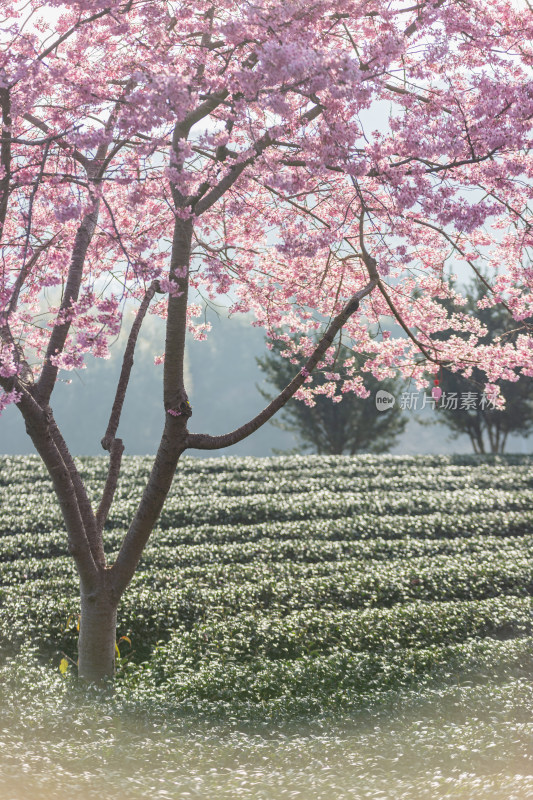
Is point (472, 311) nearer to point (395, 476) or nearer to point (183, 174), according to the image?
point (395, 476)

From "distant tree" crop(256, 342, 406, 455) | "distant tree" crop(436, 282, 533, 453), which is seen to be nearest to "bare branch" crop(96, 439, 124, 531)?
"distant tree" crop(256, 342, 406, 455)

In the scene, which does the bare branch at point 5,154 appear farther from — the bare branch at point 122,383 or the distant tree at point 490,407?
the distant tree at point 490,407

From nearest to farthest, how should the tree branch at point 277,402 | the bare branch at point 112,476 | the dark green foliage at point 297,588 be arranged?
the tree branch at point 277,402, the dark green foliage at point 297,588, the bare branch at point 112,476

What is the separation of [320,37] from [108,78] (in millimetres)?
2003

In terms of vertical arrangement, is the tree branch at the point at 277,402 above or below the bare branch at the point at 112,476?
above

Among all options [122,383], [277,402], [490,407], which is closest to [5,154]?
[122,383]

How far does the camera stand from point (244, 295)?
8922 millimetres

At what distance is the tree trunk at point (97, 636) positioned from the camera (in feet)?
22.6

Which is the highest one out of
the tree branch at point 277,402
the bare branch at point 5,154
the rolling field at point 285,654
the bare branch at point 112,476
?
the bare branch at point 5,154

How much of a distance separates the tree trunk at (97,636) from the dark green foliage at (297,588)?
27cm

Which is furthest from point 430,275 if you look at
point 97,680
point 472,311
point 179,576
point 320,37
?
point 472,311

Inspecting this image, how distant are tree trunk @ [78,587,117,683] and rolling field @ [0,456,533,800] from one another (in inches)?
9.2

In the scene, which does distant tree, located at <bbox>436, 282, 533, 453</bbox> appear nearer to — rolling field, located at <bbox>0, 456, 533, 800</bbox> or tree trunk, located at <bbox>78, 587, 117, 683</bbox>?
rolling field, located at <bbox>0, 456, 533, 800</bbox>

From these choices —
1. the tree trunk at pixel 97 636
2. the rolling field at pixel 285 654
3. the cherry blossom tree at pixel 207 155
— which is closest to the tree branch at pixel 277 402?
the cherry blossom tree at pixel 207 155
